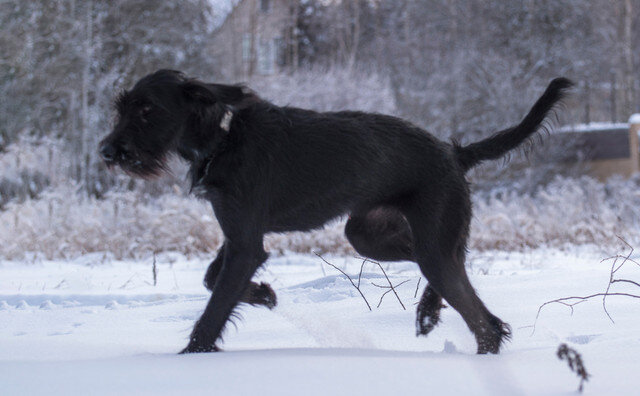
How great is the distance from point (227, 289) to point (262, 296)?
427 millimetres

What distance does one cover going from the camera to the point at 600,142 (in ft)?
54.6

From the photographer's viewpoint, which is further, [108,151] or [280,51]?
[280,51]

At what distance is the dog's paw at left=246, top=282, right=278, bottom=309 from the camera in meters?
3.05

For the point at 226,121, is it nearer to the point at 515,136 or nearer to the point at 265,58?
the point at 515,136

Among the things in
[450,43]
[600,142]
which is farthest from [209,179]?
[450,43]

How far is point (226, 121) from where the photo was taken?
2.88 m

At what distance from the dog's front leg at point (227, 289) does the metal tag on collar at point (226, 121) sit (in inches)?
20.3

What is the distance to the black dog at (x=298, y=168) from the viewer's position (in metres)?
2.79

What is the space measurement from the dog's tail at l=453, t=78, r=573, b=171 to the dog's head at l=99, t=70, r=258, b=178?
106 centimetres

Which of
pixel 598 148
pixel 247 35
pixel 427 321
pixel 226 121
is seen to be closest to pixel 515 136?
pixel 427 321

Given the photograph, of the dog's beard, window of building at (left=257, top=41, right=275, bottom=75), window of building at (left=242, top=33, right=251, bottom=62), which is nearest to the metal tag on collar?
the dog's beard

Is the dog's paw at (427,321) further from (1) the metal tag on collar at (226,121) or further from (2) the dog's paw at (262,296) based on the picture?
(1) the metal tag on collar at (226,121)

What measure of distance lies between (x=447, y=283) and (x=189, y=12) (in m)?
17.4

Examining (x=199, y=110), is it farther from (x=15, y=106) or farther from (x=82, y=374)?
(x=15, y=106)
